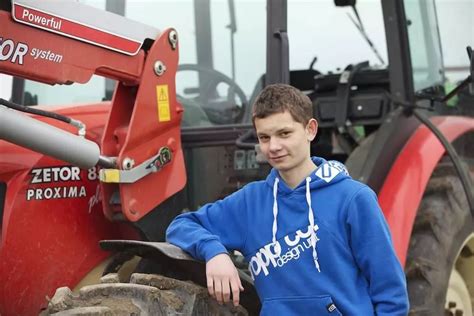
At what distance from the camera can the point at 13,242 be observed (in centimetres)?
322

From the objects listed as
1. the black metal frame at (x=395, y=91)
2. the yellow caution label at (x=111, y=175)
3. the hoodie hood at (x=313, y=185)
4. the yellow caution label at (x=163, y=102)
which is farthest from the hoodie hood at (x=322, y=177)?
the black metal frame at (x=395, y=91)

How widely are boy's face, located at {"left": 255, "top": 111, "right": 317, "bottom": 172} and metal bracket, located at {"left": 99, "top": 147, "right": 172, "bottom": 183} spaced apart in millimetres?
756

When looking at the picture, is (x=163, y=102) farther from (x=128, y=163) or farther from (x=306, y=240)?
(x=306, y=240)

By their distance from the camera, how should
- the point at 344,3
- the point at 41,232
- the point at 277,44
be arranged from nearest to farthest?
the point at 41,232 → the point at 277,44 → the point at 344,3

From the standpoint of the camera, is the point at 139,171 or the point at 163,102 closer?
the point at 139,171

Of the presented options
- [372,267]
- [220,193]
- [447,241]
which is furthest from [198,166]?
[372,267]

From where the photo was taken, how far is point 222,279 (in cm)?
266

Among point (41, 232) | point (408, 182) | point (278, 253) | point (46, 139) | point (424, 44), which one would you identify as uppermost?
point (424, 44)

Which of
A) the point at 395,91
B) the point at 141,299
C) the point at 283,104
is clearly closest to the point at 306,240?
the point at 283,104

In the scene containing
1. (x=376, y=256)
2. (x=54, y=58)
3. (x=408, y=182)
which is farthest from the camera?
(x=408, y=182)

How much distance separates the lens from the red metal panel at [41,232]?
3232 millimetres

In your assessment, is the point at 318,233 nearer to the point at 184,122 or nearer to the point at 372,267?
the point at 372,267

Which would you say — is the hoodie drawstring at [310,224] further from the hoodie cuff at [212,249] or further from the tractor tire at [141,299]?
the tractor tire at [141,299]

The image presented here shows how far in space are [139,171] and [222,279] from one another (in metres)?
0.75
